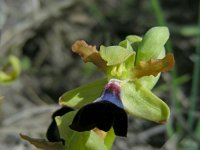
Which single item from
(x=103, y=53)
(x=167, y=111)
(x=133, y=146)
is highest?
(x=103, y=53)

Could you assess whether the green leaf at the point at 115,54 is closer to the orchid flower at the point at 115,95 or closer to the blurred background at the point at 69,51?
the orchid flower at the point at 115,95

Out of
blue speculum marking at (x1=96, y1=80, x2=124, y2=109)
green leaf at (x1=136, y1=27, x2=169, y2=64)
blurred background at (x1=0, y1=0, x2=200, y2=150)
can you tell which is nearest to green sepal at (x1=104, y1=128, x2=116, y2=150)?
blue speculum marking at (x1=96, y1=80, x2=124, y2=109)

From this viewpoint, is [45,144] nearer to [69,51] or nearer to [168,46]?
[168,46]

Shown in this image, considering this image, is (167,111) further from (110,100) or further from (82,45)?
(82,45)

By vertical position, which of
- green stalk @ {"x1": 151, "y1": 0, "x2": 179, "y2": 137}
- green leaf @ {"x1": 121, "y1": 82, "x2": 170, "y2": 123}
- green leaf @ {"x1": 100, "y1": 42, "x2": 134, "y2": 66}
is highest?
green leaf @ {"x1": 100, "y1": 42, "x2": 134, "y2": 66}

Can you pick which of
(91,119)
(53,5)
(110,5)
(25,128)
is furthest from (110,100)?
(110,5)

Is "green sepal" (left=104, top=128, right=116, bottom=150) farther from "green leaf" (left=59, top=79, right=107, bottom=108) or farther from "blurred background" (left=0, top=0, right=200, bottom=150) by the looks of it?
"blurred background" (left=0, top=0, right=200, bottom=150)

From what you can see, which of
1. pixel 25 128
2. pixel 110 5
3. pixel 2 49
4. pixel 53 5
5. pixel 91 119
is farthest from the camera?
pixel 110 5

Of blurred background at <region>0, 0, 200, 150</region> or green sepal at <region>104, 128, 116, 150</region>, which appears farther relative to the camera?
blurred background at <region>0, 0, 200, 150</region>
